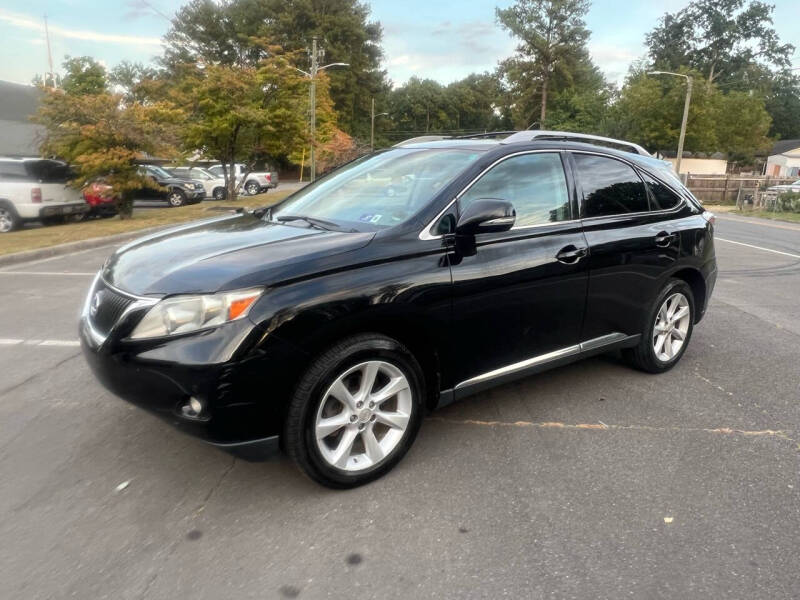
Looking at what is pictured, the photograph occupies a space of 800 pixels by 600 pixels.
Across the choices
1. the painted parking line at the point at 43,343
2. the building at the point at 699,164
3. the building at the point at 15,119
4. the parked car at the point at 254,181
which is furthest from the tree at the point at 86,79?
the building at the point at 699,164

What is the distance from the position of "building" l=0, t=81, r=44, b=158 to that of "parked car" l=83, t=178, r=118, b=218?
1146 centimetres

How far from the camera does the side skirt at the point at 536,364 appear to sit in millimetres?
3311

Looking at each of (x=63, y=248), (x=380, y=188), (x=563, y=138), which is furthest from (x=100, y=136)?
(x=563, y=138)

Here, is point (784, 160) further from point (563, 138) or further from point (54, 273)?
point (54, 273)

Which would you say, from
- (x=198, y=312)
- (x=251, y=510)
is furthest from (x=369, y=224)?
(x=251, y=510)

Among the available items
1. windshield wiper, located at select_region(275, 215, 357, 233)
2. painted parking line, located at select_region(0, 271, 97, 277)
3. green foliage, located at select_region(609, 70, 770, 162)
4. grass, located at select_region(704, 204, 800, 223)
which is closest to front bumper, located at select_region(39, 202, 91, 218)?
painted parking line, located at select_region(0, 271, 97, 277)

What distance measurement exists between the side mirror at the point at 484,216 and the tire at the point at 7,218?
1325 cm

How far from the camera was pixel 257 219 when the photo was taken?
3881 millimetres

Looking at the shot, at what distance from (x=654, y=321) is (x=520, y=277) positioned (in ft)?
5.07

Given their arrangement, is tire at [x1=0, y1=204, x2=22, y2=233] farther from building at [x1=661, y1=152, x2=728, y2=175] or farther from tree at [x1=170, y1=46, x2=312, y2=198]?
building at [x1=661, y1=152, x2=728, y2=175]

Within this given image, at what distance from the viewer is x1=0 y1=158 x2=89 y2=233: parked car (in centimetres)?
1293

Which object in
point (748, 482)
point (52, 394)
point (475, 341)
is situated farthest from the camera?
point (52, 394)

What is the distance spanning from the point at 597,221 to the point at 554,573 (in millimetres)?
2317

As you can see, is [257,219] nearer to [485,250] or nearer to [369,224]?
[369,224]
